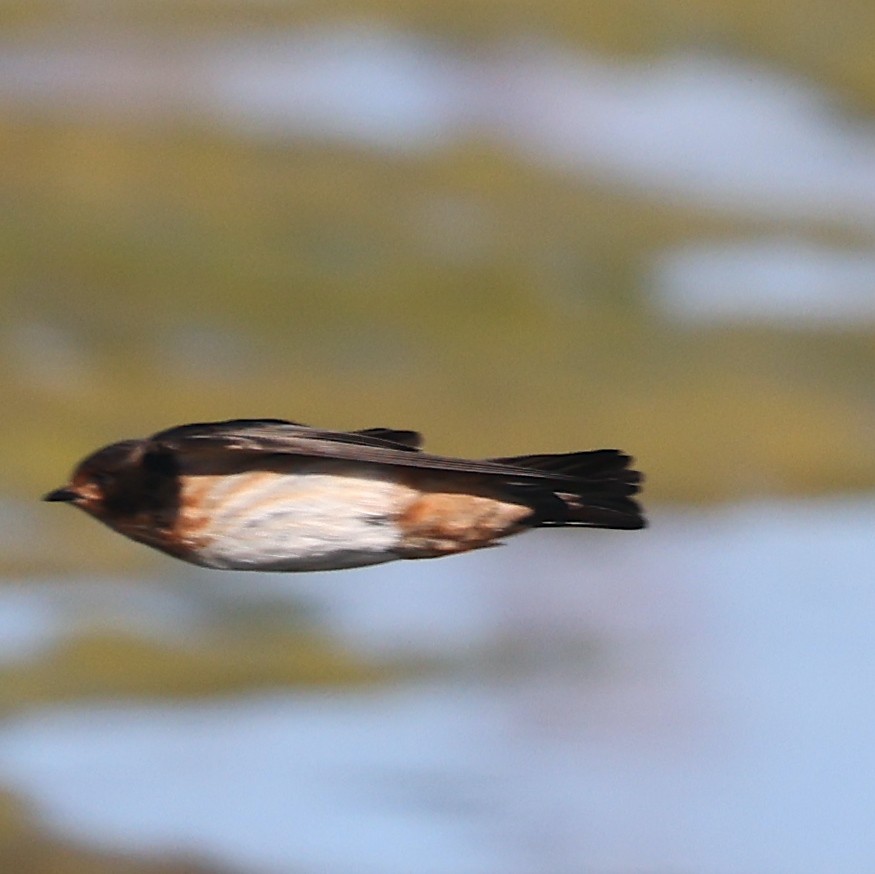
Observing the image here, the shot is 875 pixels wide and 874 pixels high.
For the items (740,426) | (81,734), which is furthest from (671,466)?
(81,734)

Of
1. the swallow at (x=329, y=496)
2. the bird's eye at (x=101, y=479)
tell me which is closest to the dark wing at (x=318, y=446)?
the swallow at (x=329, y=496)

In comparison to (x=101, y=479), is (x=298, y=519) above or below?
below

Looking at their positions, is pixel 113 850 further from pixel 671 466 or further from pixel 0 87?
pixel 0 87

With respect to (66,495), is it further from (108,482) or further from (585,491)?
(585,491)

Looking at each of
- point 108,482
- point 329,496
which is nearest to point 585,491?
point 329,496

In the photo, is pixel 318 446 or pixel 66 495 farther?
pixel 66 495

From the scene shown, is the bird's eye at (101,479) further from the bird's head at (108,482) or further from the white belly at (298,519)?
the white belly at (298,519)
